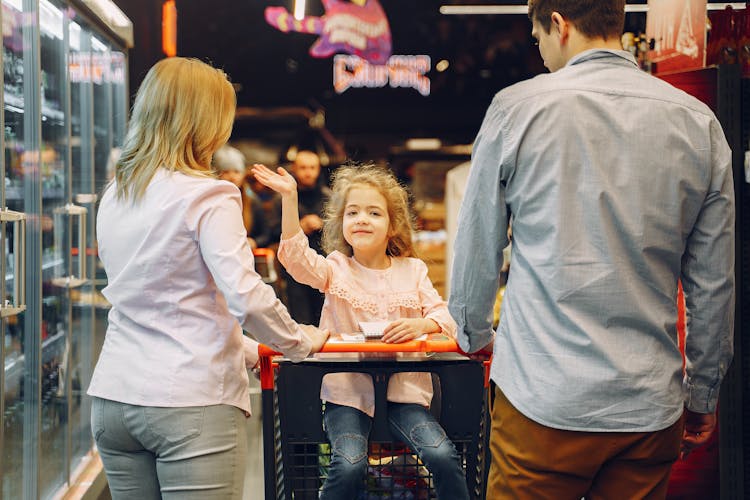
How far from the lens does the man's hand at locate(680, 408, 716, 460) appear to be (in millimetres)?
2152

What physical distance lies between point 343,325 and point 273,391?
52 centimetres

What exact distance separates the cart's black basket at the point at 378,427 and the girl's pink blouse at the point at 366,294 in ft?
0.43

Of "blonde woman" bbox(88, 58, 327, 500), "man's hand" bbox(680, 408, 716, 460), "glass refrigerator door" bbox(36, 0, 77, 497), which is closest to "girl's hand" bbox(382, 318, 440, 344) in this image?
"blonde woman" bbox(88, 58, 327, 500)

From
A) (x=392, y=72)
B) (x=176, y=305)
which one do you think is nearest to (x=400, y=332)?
(x=176, y=305)

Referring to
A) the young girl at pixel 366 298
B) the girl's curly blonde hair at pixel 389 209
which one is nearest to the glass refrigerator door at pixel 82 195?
the girl's curly blonde hair at pixel 389 209

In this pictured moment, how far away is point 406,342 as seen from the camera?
249cm

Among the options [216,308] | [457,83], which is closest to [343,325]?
[216,308]

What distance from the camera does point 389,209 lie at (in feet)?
10.2

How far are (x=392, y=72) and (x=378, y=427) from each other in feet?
30.1

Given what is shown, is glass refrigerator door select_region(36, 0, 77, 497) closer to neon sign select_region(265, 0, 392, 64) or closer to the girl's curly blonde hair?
the girl's curly blonde hair

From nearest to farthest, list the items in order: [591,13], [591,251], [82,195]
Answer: [591,251] < [591,13] < [82,195]

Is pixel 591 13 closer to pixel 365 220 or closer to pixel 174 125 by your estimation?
pixel 174 125

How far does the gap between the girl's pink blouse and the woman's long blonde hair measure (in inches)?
29.8

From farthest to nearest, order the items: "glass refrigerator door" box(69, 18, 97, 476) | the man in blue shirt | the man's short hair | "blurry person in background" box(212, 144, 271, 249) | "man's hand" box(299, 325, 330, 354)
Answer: "blurry person in background" box(212, 144, 271, 249) < "glass refrigerator door" box(69, 18, 97, 476) < "man's hand" box(299, 325, 330, 354) < the man's short hair < the man in blue shirt
